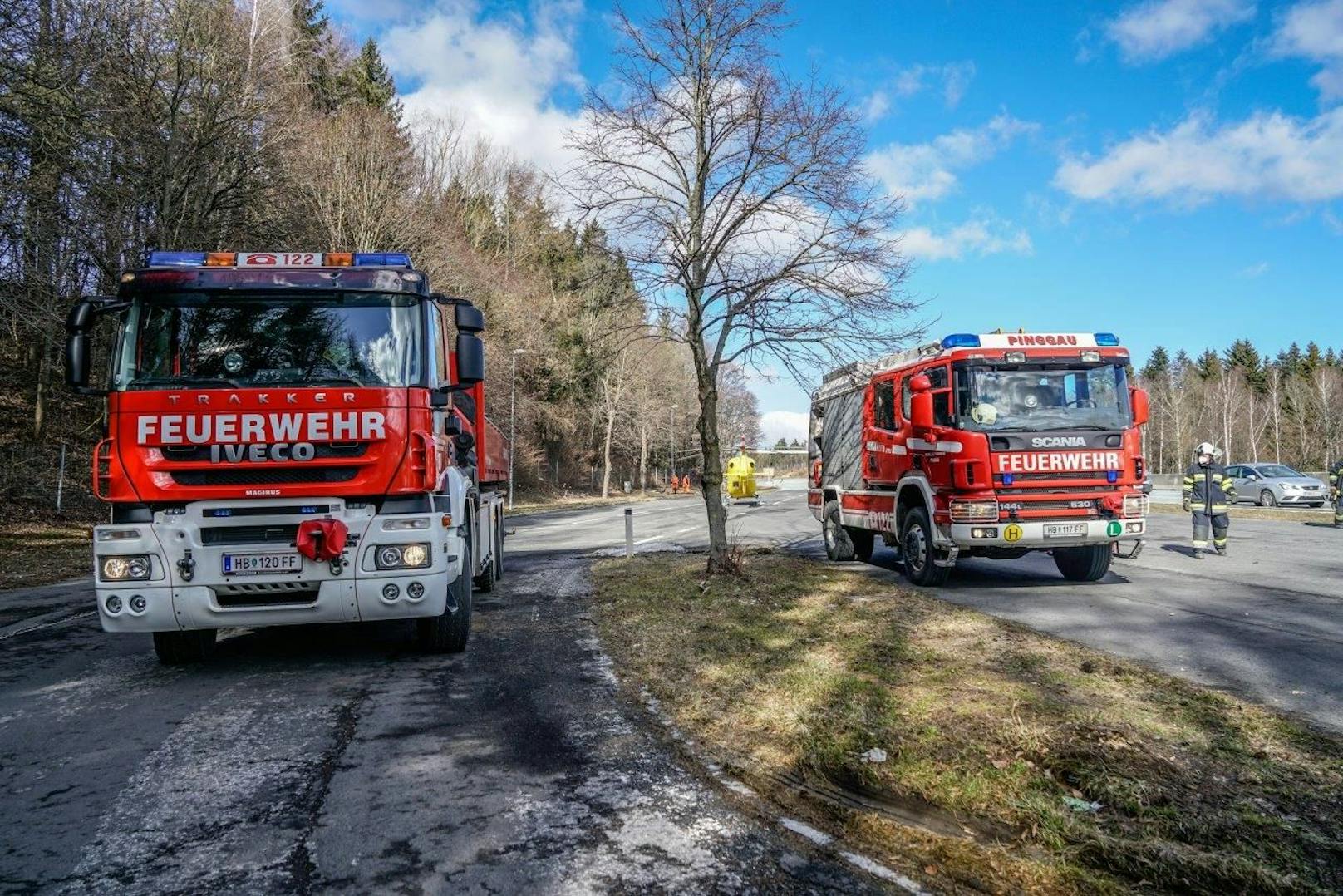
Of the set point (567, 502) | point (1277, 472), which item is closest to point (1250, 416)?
point (1277, 472)

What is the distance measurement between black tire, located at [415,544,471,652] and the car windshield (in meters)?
32.1

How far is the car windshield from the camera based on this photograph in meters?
29.6

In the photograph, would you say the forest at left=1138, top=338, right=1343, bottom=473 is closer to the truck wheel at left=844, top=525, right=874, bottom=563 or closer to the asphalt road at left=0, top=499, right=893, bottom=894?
the truck wheel at left=844, top=525, right=874, bottom=563

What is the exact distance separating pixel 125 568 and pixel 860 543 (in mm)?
10535

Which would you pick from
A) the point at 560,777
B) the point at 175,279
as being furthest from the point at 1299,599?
the point at 175,279

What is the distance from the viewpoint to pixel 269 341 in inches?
241

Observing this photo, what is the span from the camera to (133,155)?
18281 millimetres

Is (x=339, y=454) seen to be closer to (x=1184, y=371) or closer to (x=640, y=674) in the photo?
(x=640, y=674)

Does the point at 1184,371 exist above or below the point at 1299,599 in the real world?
above

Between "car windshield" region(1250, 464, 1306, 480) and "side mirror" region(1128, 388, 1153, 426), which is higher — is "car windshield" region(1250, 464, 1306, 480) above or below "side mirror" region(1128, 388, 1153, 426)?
below

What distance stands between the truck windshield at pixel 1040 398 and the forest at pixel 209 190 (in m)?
3.10

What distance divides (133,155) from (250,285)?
51.5ft

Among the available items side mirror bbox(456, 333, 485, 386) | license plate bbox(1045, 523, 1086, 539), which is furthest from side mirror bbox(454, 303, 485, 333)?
license plate bbox(1045, 523, 1086, 539)

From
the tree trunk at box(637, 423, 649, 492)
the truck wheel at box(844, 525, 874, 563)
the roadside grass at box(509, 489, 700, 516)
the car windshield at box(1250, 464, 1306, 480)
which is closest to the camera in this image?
the truck wheel at box(844, 525, 874, 563)
